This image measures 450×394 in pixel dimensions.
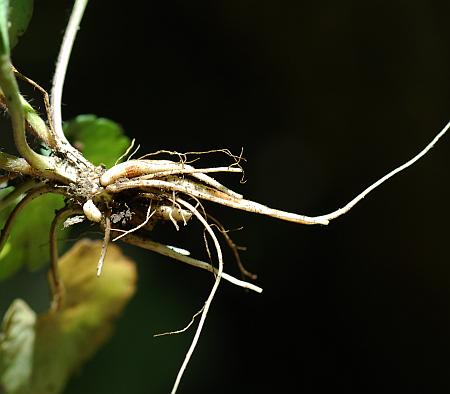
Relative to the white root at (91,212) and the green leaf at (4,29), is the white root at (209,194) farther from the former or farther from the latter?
the green leaf at (4,29)

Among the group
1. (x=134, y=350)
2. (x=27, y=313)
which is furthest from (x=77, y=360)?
(x=134, y=350)

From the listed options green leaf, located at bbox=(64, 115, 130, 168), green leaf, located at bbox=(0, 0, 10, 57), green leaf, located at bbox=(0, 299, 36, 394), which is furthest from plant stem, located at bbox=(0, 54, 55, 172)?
green leaf, located at bbox=(0, 299, 36, 394)

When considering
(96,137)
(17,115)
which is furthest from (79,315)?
(17,115)

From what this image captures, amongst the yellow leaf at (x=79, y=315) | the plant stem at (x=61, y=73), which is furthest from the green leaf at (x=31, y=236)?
the plant stem at (x=61, y=73)

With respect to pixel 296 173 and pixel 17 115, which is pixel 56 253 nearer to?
pixel 17 115

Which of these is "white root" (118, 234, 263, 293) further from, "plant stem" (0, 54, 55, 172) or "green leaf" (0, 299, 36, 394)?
"green leaf" (0, 299, 36, 394)

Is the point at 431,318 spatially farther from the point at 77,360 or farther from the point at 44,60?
the point at 44,60

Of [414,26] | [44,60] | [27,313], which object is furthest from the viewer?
[414,26]
